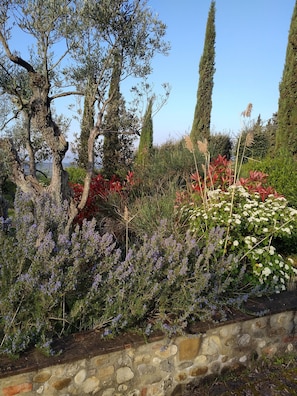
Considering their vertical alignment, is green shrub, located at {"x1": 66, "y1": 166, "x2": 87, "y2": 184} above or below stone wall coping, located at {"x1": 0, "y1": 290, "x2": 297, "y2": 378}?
above

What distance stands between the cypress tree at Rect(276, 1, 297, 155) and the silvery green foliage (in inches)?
326

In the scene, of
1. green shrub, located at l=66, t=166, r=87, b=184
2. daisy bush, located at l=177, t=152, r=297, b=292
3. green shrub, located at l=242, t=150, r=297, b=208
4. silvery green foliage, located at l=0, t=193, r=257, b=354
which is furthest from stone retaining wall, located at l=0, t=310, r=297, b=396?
green shrub, located at l=66, t=166, r=87, b=184

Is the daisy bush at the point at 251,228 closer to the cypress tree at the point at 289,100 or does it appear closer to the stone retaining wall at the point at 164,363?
the stone retaining wall at the point at 164,363

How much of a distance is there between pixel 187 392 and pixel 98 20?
12.7 feet

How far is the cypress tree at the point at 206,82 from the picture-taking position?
583 inches

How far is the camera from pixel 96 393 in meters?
2.11

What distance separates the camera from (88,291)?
243 cm

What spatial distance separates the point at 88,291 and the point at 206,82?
46.4 feet

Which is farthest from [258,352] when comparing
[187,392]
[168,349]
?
[168,349]

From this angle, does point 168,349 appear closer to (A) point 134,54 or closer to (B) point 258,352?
(B) point 258,352

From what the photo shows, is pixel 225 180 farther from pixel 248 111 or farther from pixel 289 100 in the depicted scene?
pixel 289 100

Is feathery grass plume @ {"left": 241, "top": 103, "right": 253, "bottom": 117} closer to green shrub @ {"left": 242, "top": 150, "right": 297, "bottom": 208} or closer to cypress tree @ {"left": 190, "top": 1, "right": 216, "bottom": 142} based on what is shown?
green shrub @ {"left": 242, "top": 150, "right": 297, "bottom": 208}

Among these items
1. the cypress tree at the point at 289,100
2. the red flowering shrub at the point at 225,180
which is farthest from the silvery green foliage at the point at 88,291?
the cypress tree at the point at 289,100

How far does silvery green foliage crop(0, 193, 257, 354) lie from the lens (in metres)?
2.08
